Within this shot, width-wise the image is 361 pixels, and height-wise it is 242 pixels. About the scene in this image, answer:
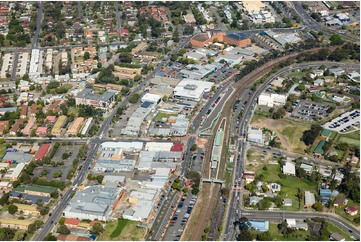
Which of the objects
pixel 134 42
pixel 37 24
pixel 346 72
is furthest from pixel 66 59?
pixel 346 72

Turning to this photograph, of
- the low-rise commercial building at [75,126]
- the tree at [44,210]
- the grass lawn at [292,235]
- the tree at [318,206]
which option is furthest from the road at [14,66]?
the tree at [318,206]

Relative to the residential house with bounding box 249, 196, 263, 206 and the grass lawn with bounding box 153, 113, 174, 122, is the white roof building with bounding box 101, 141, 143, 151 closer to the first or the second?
the grass lawn with bounding box 153, 113, 174, 122

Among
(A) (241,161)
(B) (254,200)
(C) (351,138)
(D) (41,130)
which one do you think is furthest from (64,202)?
(C) (351,138)

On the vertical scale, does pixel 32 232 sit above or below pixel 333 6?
below

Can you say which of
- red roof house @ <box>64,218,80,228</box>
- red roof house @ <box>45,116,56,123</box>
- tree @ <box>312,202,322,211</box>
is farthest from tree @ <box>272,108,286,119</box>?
red roof house @ <box>64,218,80,228</box>

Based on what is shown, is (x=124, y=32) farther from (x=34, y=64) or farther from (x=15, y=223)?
(x=15, y=223)

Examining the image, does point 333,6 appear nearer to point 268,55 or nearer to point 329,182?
point 268,55
